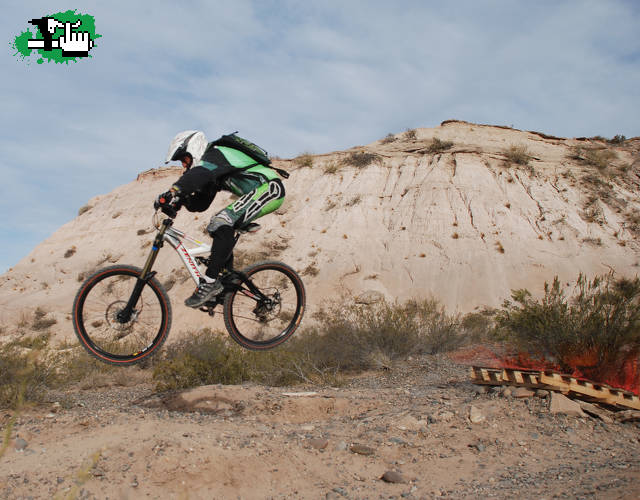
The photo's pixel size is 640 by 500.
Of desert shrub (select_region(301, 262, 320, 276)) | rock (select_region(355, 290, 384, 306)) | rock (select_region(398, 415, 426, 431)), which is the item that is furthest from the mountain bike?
desert shrub (select_region(301, 262, 320, 276))

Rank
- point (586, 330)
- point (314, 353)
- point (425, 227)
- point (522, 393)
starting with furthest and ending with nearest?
point (425, 227)
point (314, 353)
point (586, 330)
point (522, 393)

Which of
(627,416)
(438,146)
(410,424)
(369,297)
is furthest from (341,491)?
(438,146)

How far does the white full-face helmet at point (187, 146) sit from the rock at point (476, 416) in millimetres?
5211

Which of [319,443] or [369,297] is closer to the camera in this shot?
[319,443]

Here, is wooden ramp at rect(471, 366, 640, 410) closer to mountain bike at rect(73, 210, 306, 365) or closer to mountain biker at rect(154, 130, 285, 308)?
mountain bike at rect(73, 210, 306, 365)

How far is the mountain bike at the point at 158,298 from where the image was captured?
5.63m

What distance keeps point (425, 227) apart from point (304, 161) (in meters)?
9.56

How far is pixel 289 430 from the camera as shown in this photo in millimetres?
7223

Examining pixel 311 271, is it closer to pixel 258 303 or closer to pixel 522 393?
pixel 522 393

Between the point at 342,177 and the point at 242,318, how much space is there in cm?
2329

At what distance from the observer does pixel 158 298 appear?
5.90 metres

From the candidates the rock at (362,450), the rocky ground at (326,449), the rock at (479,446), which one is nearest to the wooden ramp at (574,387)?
the rocky ground at (326,449)

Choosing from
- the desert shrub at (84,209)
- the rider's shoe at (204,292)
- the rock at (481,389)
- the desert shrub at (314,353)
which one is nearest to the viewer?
the rider's shoe at (204,292)

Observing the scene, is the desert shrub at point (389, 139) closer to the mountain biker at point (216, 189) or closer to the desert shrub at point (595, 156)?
the desert shrub at point (595, 156)
